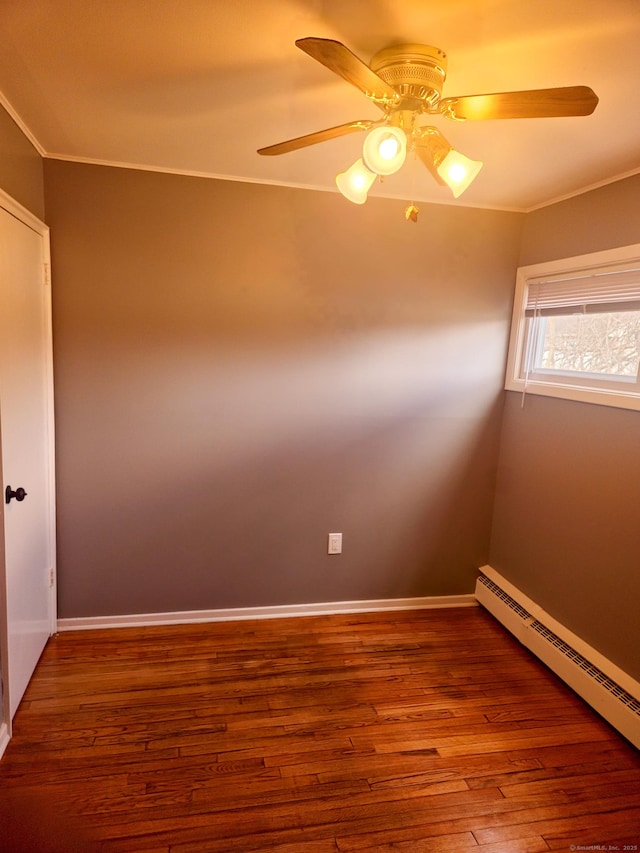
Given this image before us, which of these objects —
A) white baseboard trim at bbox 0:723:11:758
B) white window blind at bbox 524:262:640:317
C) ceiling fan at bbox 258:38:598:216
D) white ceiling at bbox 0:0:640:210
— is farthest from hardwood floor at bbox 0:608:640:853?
white ceiling at bbox 0:0:640:210

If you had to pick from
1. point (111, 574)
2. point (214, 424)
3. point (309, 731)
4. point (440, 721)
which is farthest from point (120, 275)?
point (440, 721)

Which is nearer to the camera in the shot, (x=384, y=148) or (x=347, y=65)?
(x=347, y=65)

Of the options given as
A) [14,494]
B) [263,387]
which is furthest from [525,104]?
[14,494]

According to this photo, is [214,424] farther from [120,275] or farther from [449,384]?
[449,384]

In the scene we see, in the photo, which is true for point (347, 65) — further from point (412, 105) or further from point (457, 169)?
point (457, 169)

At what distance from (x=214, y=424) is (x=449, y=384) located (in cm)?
134

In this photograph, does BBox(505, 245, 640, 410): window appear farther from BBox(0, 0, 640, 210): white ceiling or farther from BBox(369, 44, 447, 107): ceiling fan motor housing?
BBox(369, 44, 447, 107): ceiling fan motor housing

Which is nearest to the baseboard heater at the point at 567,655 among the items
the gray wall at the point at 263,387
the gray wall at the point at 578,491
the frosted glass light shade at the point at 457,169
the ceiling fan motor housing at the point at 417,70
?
the gray wall at the point at 578,491

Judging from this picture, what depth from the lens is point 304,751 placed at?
1.98 meters

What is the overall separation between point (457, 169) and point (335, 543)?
2066mm

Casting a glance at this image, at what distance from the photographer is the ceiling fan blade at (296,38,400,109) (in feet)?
3.38

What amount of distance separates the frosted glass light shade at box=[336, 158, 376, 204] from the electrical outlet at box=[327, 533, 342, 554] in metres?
1.89

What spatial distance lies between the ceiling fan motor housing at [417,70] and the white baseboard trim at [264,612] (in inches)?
99.5

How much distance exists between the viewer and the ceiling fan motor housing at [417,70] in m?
1.35
